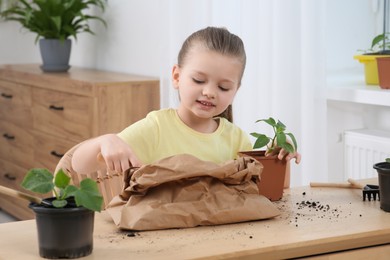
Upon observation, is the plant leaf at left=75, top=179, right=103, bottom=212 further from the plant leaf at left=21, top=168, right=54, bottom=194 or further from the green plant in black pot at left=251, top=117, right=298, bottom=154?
the green plant in black pot at left=251, top=117, right=298, bottom=154

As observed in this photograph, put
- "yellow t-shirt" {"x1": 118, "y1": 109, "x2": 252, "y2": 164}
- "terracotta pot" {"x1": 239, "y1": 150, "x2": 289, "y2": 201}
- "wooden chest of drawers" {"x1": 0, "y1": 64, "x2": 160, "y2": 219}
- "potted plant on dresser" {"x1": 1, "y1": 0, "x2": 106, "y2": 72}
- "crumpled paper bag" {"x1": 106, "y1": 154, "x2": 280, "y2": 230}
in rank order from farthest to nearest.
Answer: "potted plant on dresser" {"x1": 1, "y1": 0, "x2": 106, "y2": 72} → "wooden chest of drawers" {"x1": 0, "y1": 64, "x2": 160, "y2": 219} → "yellow t-shirt" {"x1": 118, "y1": 109, "x2": 252, "y2": 164} → "terracotta pot" {"x1": 239, "y1": 150, "x2": 289, "y2": 201} → "crumpled paper bag" {"x1": 106, "y1": 154, "x2": 280, "y2": 230}

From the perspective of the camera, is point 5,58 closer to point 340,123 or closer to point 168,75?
point 168,75

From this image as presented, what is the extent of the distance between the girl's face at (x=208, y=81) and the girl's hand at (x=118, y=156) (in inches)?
11.2

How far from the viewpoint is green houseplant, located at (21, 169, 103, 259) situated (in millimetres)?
1432

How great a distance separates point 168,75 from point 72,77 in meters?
0.61

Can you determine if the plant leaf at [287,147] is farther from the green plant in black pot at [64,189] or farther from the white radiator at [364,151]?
the white radiator at [364,151]

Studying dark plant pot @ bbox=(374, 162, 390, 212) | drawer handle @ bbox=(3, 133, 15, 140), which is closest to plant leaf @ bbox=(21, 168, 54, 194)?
dark plant pot @ bbox=(374, 162, 390, 212)

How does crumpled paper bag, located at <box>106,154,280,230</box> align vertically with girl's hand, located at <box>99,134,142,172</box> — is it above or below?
below

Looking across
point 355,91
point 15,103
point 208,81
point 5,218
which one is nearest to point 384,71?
point 355,91

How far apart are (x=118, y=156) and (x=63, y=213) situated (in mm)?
356

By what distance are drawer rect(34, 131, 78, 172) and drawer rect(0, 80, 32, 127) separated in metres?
0.18

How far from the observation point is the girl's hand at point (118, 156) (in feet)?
5.78

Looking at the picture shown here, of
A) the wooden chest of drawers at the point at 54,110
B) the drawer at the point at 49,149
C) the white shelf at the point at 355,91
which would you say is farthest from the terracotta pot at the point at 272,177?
the drawer at the point at 49,149

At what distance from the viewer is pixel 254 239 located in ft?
5.24
